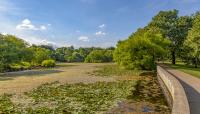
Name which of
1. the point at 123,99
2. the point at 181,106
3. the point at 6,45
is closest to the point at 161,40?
the point at 6,45

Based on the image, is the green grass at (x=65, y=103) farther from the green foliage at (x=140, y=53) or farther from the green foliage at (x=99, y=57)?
the green foliage at (x=99, y=57)

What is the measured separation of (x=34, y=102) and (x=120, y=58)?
32.5m

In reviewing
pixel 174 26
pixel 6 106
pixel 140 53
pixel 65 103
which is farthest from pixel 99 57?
pixel 6 106

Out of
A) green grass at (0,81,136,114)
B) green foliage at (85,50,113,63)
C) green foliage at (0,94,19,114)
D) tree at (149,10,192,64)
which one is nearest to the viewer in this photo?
green foliage at (0,94,19,114)

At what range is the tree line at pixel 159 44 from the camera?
42.0 meters

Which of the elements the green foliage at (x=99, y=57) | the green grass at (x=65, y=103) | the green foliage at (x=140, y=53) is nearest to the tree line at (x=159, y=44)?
the green foliage at (x=140, y=53)

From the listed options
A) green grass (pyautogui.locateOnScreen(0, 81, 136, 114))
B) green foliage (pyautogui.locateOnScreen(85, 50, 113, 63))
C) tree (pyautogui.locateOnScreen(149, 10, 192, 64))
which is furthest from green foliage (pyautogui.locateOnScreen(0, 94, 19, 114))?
green foliage (pyautogui.locateOnScreen(85, 50, 113, 63))

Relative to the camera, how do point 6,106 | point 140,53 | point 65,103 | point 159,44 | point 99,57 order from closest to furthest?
point 6,106 → point 65,103 → point 140,53 → point 159,44 → point 99,57

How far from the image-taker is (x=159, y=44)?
46.1 m

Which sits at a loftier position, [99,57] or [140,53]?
[140,53]

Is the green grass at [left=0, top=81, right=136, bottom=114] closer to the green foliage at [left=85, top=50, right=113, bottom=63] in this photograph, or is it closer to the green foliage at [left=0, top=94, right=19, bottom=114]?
the green foliage at [left=0, top=94, right=19, bottom=114]

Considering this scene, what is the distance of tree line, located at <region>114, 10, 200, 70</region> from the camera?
138ft

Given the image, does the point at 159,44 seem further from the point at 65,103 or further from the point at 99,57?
Result: the point at 99,57

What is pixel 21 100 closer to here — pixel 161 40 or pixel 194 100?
pixel 194 100
